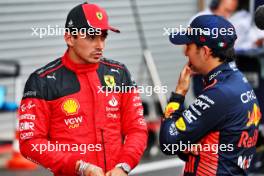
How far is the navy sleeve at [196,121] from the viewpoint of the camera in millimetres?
4391

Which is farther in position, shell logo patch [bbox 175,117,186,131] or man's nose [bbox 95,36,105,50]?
man's nose [bbox 95,36,105,50]

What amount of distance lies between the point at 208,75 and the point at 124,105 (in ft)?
1.78

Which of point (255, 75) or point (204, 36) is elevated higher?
point (204, 36)

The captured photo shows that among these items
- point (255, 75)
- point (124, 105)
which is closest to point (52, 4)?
point (255, 75)

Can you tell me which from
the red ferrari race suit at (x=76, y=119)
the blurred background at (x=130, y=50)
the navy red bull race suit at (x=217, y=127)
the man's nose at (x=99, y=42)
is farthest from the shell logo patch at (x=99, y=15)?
the blurred background at (x=130, y=50)

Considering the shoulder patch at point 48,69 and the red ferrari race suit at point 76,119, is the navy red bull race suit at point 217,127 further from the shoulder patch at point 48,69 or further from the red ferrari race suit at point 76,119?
the shoulder patch at point 48,69

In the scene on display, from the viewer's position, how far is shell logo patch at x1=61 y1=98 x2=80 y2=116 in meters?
4.49

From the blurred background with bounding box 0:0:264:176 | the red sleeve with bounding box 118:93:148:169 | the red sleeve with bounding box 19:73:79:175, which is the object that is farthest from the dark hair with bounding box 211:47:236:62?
the blurred background with bounding box 0:0:264:176

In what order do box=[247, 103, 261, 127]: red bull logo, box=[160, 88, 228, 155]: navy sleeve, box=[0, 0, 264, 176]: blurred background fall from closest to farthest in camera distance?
box=[160, 88, 228, 155]: navy sleeve
box=[247, 103, 261, 127]: red bull logo
box=[0, 0, 264, 176]: blurred background

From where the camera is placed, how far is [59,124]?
4523 mm

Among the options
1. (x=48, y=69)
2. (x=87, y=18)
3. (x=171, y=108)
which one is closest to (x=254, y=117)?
(x=171, y=108)

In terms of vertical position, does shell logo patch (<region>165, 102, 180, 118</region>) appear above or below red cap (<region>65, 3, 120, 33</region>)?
below

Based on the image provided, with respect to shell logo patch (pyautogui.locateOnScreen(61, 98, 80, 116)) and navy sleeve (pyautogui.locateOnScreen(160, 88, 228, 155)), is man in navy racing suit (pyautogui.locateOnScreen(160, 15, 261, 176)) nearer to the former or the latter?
navy sleeve (pyautogui.locateOnScreen(160, 88, 228, 155))

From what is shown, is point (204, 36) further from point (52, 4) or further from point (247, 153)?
point (52, 4)
